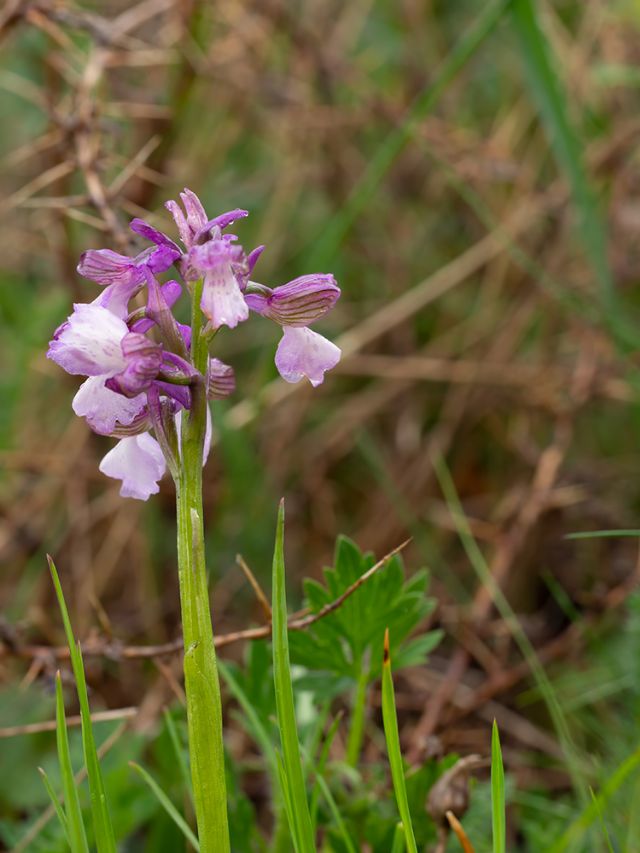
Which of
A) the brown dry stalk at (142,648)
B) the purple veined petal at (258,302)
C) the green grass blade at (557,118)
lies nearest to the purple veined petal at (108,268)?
the purple veined petal at (258,302)

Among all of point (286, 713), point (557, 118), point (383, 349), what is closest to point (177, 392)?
point (286, 713)

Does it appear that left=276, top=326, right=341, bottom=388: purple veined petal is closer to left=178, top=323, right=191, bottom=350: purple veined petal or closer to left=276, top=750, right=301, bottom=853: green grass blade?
left=178, top=323, right=191, bottom=350: purple veined petal

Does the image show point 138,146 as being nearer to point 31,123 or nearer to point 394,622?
point 31,123

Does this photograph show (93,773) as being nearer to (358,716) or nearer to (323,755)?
(323,755)

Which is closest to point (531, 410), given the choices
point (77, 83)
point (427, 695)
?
point (427, 695)

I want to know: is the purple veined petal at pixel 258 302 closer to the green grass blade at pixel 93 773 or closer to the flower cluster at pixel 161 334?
the flower cluster at pixel 161 334
